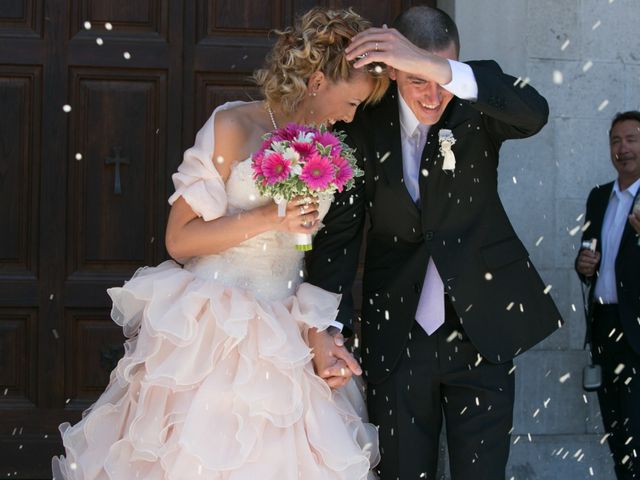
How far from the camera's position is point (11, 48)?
5.96 m

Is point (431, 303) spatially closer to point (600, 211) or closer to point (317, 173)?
point (317, 173)

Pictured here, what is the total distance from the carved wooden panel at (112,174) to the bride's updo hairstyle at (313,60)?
197 cm

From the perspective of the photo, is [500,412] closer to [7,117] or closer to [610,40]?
[610,40]

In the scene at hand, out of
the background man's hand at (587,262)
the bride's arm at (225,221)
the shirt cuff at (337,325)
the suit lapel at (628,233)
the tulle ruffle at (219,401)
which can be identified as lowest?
the tulle ruffle at (219,401)

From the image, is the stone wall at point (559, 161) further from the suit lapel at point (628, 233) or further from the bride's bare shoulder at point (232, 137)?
the bride's bare shoulder at point (232, 137)

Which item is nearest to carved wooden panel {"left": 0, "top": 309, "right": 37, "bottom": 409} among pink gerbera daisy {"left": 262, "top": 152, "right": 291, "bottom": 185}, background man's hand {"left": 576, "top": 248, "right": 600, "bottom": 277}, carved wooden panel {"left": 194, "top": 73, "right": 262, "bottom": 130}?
carved wooden panel {"left": 194, "top": 73, "right": 262, "bottom": 130}

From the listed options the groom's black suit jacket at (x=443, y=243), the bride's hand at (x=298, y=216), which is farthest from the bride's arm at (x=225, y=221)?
the groom's black suit jacket at (x=443, y=243)

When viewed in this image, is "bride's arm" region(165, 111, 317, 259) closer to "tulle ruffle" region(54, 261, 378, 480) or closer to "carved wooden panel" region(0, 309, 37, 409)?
Answer: "tulle ruffle" region(54, 261, 378, 480)

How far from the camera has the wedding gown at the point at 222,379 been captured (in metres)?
3.75

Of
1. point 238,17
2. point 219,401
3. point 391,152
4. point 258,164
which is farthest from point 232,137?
point 238,17

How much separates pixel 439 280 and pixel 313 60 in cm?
96

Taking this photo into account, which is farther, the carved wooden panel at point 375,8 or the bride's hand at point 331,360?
the carved wooden panel at point 375,8

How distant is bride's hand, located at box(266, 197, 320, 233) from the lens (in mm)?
3846

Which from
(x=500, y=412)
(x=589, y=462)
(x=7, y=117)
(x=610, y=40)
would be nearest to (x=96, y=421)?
(x=500, y=412)
